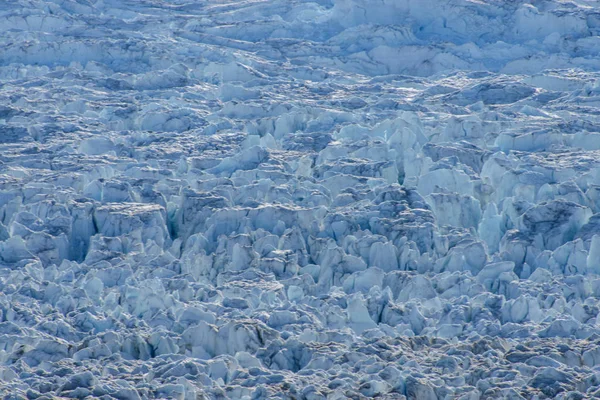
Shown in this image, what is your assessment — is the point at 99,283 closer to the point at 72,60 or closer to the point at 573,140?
the point at 573,140

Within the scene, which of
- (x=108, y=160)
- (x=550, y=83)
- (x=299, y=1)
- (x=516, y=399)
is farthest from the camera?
(x=299, y=1)

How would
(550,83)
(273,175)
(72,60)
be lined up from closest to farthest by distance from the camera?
(273,175) < (550,83) < (72,60)

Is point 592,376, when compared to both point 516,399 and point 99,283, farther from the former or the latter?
point 99,283

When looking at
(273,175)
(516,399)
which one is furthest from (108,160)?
(516,399)

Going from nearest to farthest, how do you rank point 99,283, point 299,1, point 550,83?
point 99,283
point 550,83
point 299,1

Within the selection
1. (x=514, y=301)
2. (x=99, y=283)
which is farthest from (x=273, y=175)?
(x=514, y=301)

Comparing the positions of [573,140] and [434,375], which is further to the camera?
[573,140]
